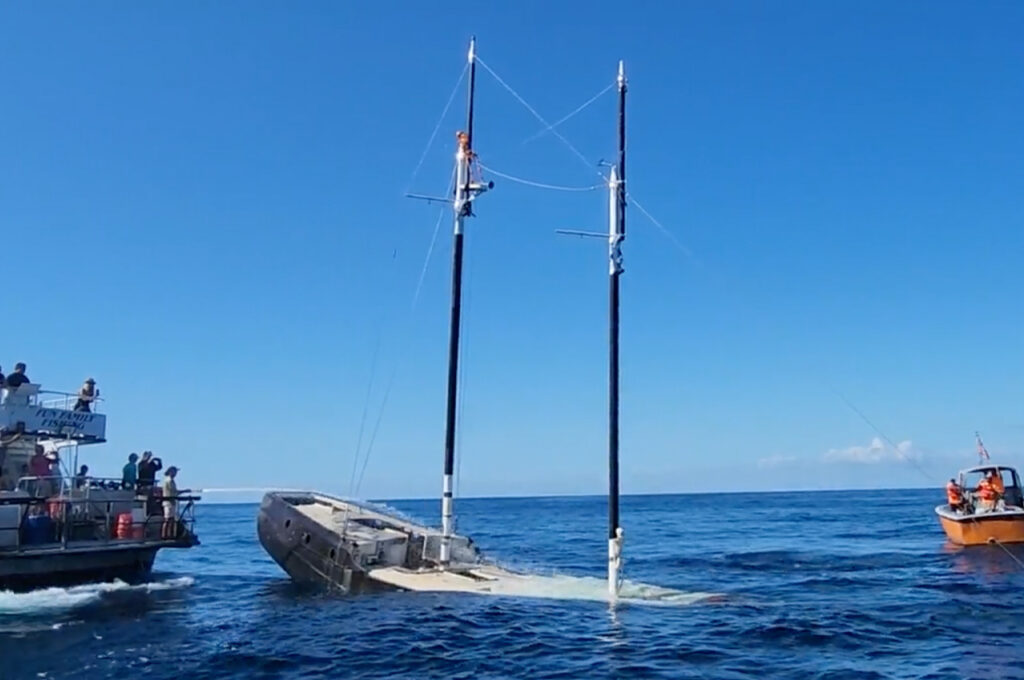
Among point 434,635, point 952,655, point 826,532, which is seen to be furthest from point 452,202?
point 826,532

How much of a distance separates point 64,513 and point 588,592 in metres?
14.7

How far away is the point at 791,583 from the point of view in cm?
2628

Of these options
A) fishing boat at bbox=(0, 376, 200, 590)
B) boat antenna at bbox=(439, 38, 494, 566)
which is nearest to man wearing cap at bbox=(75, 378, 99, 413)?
fishing boat at bbox=(0, 376, 200, 590)

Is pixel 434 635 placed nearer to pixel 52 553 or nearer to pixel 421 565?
pixel 421 565

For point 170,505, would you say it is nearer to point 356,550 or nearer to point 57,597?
point 57,597

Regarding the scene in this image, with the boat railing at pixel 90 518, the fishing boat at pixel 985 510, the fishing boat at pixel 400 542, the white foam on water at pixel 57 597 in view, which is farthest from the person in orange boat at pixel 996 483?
the white foam on water at pixel 57 597

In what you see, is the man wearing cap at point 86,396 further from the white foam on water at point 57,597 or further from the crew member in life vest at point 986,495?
the crew member in life vest at point 986,495

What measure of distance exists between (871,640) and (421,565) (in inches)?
466

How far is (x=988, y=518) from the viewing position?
3450 cm

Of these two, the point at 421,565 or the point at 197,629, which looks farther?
the point at 421,565

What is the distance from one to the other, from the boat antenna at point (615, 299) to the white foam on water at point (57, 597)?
13782mm

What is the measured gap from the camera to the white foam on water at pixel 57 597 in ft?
72.3

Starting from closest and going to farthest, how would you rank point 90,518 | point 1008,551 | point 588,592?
point 588,592 < point 90,518 < point 1008,551

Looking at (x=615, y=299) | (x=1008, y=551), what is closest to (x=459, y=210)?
(x=615, y=299)
